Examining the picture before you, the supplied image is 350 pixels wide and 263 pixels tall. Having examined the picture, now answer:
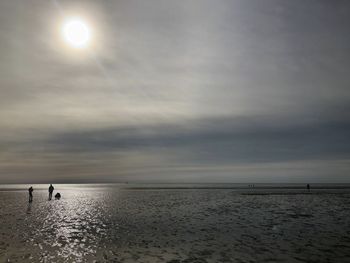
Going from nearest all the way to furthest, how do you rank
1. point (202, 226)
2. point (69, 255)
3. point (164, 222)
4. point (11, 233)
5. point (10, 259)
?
point (10, 259) → point (69, 255) → point (11, 233) → point (202, 226) → point (164, 222)

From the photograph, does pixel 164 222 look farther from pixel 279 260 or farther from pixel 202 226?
pixel 279 260

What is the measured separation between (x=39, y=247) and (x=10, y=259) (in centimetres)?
353

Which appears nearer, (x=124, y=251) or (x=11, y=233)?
(x=124, y=251)

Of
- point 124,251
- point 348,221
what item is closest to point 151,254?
point 124,251

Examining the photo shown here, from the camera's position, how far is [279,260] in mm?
17172

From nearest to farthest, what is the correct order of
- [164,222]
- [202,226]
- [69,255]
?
1. [69,255]
2. [202,226]
3. [164,222]

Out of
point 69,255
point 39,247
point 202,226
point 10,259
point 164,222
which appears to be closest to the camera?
point 10,259

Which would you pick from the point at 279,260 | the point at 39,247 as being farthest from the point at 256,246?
the point at 39,247

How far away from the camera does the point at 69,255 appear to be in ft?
59.8

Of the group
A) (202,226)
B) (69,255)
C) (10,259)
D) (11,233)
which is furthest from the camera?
(202,226)

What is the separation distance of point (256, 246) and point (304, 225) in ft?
40.6

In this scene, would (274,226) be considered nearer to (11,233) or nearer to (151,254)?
(151,254)

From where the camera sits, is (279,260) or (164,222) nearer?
(279,260)

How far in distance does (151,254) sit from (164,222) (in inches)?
571
